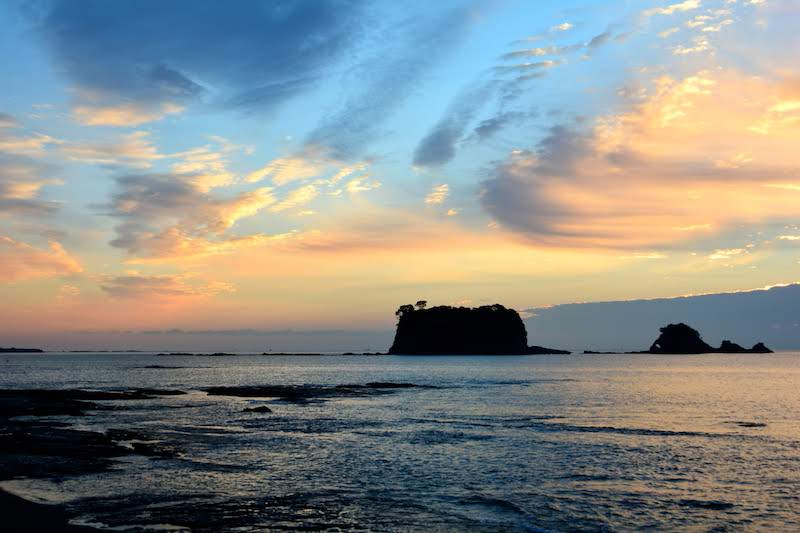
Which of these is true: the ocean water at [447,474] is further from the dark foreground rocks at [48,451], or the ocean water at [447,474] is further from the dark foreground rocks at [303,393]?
the dark foreground rocks at [303,393]

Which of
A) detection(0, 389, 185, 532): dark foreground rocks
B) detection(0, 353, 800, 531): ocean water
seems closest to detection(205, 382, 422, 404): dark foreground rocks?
detection(0, 353, 800, 531): ocean water

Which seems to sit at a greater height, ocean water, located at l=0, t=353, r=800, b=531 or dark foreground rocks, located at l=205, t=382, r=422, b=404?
ocean water, located at l=0, t=353, r=800, b=531

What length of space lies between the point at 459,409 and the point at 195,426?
25608mm

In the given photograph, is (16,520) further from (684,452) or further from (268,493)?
(684,452)

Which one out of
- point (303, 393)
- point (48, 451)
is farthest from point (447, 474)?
point (303, 393)

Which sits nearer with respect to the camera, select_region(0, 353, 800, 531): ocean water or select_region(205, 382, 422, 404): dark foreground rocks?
select_region(0, 353, 800, 531): ocean water

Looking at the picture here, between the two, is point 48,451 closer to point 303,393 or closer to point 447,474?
point 447,474

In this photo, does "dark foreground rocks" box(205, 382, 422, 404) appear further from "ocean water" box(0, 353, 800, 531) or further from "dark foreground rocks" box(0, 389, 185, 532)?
"dark foreground rocks" box(0, 389, 185, 532)

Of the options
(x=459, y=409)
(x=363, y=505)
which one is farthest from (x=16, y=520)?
(x=459, y=409)

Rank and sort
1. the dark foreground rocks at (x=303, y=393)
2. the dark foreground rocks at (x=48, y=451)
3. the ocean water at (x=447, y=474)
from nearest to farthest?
the dark foreground rocks at (x=48, y=451)
the ocean water at (x=447, y=474)
the dark foreground rocks at (x=303, y=393)

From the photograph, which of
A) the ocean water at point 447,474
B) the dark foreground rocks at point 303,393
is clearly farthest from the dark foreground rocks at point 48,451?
the dark foreground rocks at point 303,393

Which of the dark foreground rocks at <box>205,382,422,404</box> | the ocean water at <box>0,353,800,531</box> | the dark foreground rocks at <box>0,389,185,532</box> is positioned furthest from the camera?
the dark foreground rocks at <box>205,382,422,404</box>

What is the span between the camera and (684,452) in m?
35.3

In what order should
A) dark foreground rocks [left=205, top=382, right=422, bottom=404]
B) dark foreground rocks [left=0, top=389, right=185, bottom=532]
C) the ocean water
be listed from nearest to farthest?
dark foreground rocks [left=0, top=389, right=185, bottom=532]
the ocean water
dark foreground rocks [left=205, top=382, right=422, bottom=404]
